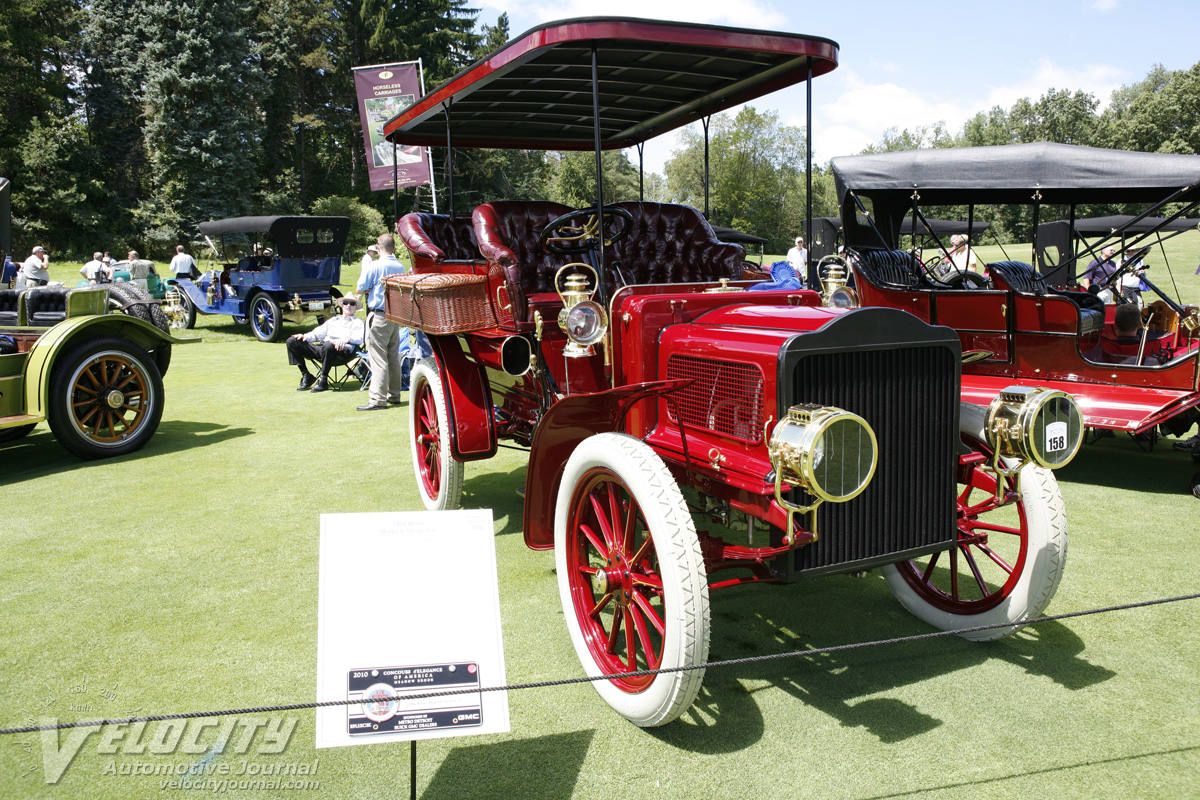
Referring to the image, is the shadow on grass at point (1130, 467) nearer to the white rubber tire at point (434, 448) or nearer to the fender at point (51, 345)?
the white rubber tire at point (434, 448)

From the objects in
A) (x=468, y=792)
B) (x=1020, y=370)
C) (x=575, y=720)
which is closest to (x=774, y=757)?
(x=575, y=720)

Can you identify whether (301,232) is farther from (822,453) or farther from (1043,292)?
(822,453)

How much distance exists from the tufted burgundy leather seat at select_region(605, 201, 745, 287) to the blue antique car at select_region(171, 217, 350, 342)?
10.7 metres

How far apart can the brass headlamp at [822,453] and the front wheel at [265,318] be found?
13.0 meters

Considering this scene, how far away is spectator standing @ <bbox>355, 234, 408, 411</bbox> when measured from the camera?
25.4 ft

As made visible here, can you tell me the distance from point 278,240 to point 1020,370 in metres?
11.9

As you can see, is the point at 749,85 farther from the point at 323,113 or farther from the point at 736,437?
the point at 323,113

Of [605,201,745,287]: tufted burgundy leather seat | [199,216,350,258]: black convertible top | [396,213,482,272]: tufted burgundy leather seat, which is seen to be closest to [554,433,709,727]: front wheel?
[605,201,745,287]: tufted burgundy leather seat

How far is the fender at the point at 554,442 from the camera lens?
9.68 ft

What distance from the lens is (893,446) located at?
8.22ft

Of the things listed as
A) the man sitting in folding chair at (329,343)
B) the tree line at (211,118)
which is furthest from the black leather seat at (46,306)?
the tree line at (211,118)

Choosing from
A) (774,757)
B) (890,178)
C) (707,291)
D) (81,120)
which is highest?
(81,120)

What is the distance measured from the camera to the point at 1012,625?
2793 mm

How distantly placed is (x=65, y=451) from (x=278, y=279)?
7942 millimetres
